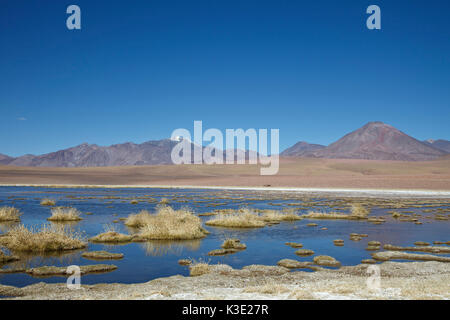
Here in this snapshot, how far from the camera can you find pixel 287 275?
1194 centimetres

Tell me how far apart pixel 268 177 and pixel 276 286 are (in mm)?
91285

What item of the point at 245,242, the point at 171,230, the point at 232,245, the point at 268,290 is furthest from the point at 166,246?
the point at 268,290

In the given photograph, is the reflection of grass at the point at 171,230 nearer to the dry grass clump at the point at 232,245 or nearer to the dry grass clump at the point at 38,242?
the dry grass clump at the point at 232,245

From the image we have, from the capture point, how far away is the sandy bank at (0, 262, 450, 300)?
8.73 metres

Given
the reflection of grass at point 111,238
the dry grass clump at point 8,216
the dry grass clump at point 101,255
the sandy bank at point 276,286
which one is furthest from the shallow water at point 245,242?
the sandy bank at point 276,286

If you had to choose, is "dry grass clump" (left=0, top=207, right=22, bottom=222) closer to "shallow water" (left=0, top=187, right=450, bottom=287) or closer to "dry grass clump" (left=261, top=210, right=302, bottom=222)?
"shallow water" (left=0, top=187, right=450, bottom=287)

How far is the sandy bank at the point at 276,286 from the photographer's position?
8.73 meters

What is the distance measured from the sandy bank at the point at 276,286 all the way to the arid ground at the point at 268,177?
196 ft

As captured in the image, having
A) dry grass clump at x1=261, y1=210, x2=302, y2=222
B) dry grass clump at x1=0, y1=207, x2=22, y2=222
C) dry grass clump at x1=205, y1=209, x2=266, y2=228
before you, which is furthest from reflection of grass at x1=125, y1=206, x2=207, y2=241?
dry grass clump at x1=0, y1=207, x2=22, y2=222

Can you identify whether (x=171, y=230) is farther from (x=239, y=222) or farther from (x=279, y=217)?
(x=279, y=217)

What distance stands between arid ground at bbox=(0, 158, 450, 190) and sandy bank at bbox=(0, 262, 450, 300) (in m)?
59.6
